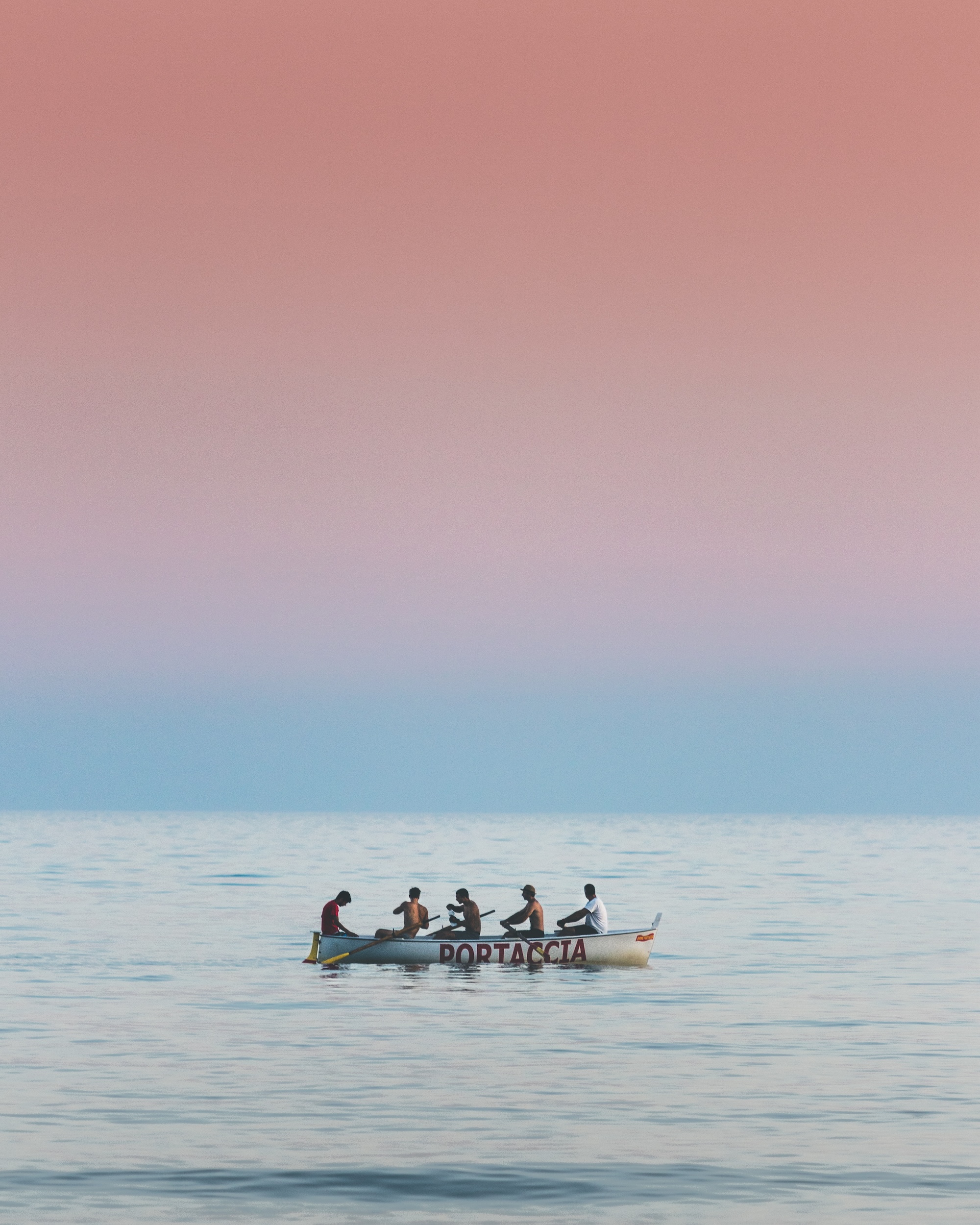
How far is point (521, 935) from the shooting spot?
44.3m

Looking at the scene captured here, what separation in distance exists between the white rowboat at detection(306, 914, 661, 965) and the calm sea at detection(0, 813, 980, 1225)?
495mm

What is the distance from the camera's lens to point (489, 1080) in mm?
28266

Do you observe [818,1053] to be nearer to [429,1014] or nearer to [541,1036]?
[541,1036]

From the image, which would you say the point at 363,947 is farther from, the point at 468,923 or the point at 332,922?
the point at 468,923

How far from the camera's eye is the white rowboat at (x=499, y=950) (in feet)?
145

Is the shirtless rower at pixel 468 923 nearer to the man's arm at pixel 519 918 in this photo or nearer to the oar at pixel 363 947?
the oar at pixel 363 947

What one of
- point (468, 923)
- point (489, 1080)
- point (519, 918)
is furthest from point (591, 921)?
point (489, 1080)

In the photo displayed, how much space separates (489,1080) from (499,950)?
16.1m

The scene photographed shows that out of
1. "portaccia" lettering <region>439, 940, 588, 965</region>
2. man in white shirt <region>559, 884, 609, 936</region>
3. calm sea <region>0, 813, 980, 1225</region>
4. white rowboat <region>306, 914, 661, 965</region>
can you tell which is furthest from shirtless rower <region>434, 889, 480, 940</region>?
man in white shirt <region>559, 884, 609, 936</region>

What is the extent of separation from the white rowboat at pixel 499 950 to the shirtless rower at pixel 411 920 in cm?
18

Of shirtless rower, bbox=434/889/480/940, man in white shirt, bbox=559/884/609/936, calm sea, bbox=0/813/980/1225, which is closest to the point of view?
calm sea, bbox=0/813/980/1225

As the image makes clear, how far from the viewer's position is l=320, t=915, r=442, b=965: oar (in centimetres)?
4447

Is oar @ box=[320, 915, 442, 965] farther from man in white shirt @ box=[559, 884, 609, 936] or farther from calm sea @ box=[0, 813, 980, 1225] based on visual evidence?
man in white shirt @ box=[559, 884, 609, 936]

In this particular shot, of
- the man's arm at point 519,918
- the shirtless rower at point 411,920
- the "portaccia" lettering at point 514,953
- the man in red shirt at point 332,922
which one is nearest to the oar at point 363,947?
the shirtless rower at point 411,920
